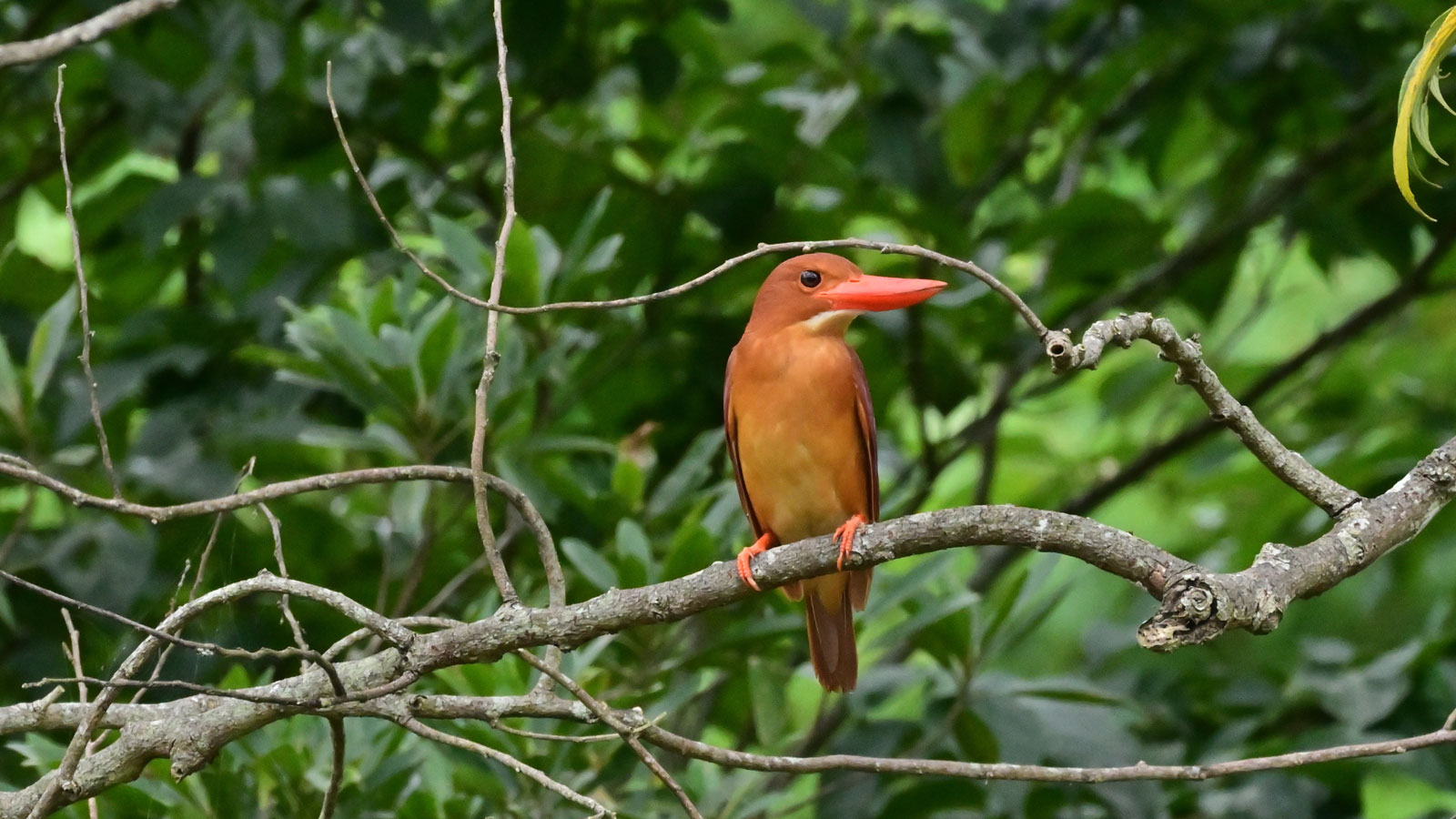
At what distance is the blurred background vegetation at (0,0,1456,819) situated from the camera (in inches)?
127

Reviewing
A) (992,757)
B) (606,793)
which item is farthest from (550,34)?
(992,757)

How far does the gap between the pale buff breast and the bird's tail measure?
0.13 metres

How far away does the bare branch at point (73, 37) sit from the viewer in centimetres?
134

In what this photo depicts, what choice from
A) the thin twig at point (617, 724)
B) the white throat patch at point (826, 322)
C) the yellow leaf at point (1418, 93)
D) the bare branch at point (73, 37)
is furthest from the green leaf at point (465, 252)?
the yellow leaf at point (1418, 93)

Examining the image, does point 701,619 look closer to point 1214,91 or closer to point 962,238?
point 962,238

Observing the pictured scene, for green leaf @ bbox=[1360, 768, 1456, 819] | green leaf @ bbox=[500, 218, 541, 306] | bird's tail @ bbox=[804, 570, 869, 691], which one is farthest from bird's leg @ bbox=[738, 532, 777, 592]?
green leaf @ bbox=[1360, 768, 1456, 819]

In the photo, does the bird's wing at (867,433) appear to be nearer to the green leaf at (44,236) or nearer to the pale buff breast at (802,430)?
the pale buff breast at (802,430)

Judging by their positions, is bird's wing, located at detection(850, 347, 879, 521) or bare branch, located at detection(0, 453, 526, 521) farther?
bird's wing, located at detection(850, 347, 879, 521)

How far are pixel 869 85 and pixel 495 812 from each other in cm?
235

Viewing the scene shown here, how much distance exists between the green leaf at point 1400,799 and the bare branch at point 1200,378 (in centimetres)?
256

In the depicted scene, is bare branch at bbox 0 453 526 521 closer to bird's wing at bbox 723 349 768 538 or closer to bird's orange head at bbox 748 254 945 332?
bird's orange head at bbox 748 254 945 332

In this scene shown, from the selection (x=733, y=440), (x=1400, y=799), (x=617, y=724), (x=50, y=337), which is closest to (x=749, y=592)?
(x=617, y=724)

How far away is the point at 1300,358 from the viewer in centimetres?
422

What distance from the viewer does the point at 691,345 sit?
156 inches
